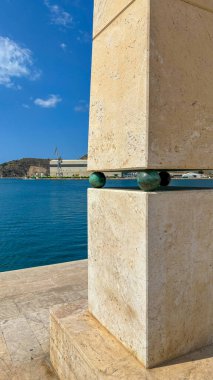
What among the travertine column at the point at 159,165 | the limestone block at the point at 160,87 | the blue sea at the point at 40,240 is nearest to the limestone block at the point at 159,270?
the travertine column at the point at 159,165

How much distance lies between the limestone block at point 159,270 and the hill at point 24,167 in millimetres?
154649

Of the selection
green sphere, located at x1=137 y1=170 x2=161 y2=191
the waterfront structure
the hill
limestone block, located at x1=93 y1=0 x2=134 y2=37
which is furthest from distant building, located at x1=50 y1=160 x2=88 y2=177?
green sphere, located at x1=137 y1=170 x2=161 y2=191

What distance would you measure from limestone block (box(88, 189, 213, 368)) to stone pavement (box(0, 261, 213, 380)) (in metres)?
0.12

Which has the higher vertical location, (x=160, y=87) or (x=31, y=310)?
(x=160, y=87)

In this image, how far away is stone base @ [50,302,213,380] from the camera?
174 centimetres

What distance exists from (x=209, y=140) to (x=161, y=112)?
0.43 metres

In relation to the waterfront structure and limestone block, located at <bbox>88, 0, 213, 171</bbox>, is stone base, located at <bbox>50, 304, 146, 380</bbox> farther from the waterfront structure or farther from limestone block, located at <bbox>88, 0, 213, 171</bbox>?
limestone block, located at <bbox>88, 0, 213, 171</bbox>

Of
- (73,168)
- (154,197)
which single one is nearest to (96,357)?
(154,197)

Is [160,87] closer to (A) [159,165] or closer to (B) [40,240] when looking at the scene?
(A) [159,165]

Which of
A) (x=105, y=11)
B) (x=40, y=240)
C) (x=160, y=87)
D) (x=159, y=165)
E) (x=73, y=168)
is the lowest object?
(x=40, y=240)

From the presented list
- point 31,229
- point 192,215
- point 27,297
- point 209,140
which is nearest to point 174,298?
point 192,215

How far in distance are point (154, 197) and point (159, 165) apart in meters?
0.21

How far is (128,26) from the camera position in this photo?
1.95 meters

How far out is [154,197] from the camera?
172 centimetres
